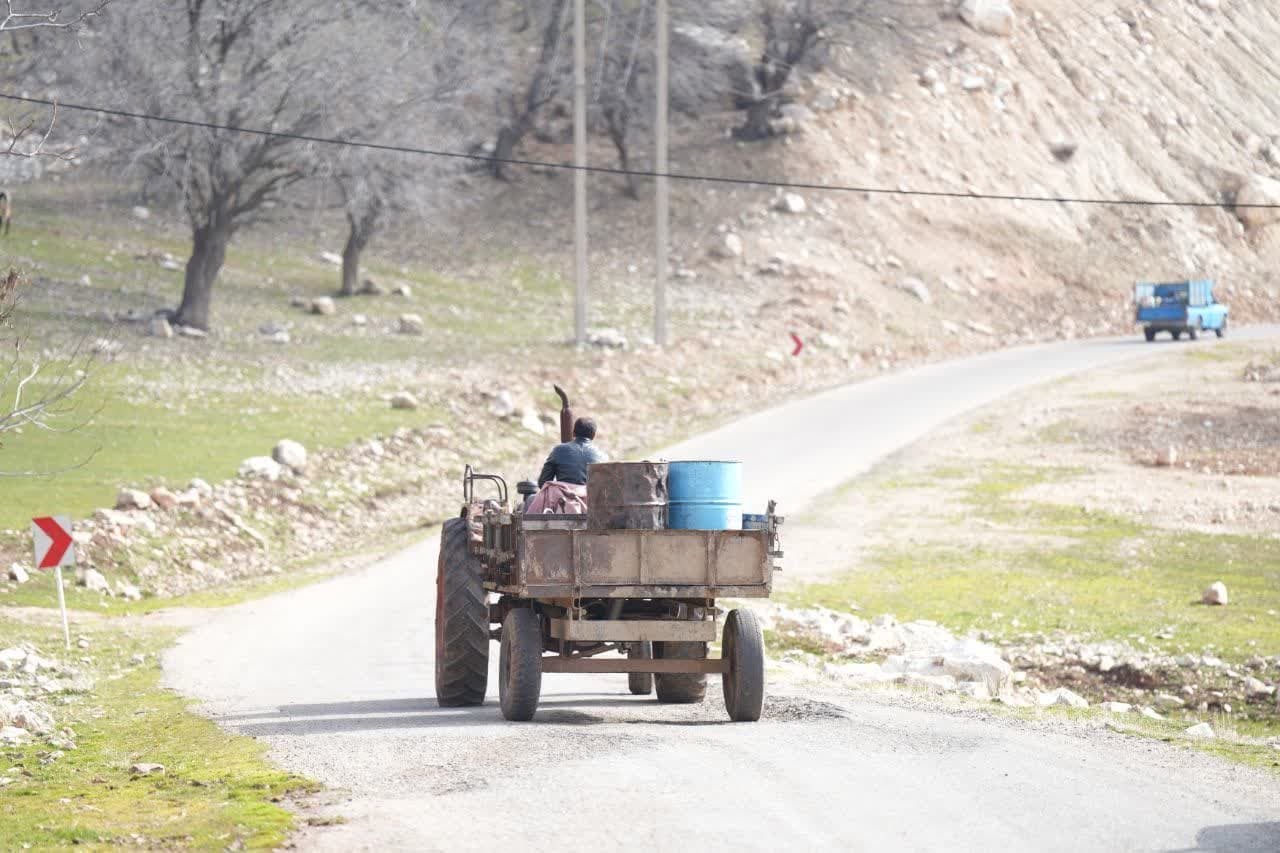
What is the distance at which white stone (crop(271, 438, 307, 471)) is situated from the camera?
33031 mm

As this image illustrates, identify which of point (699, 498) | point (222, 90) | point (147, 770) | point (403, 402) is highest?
point (222, 90)

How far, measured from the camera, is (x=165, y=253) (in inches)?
2327

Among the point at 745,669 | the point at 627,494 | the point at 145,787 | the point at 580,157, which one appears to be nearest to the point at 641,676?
the point at 745,669

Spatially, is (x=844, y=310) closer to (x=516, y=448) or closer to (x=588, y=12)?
(x=516, y=448)

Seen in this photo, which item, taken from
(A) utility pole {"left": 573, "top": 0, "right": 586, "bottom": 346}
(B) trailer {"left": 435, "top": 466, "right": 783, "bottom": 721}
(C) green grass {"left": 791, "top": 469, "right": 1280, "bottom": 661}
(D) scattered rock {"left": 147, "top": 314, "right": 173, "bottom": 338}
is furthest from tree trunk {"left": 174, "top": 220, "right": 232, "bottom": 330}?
(B) trailer {"left": 435, "top": 466, "right": 783, "bottom": 721}

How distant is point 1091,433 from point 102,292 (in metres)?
28.3

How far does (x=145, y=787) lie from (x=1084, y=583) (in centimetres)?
1799

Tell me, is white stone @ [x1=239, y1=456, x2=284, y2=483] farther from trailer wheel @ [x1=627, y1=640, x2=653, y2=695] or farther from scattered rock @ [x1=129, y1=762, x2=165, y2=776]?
scattered rock @ [x1=129, y1=762, x2=165, y2=776]

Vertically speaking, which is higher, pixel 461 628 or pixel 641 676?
pixel 461 628

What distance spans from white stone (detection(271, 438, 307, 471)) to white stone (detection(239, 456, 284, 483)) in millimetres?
507

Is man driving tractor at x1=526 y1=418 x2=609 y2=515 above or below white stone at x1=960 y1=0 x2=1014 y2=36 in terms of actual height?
below

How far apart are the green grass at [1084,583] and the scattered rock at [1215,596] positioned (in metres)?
0.17

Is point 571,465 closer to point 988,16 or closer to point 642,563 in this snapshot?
point 642,563

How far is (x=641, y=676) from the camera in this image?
1647 centimetres
